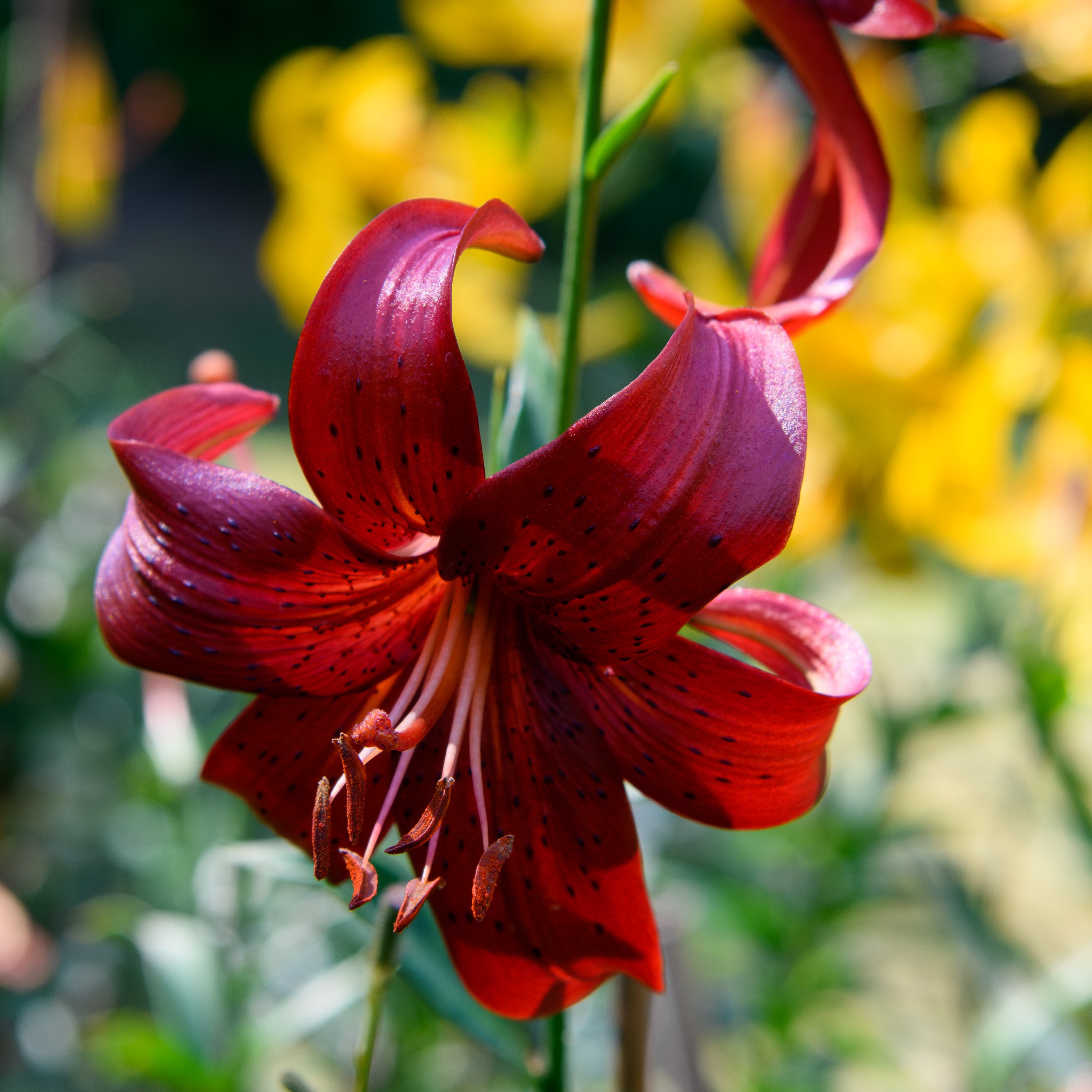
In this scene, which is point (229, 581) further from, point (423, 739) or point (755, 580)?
point (755, 580)

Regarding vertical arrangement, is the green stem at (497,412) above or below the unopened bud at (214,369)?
below

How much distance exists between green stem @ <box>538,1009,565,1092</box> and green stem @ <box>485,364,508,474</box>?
216mm

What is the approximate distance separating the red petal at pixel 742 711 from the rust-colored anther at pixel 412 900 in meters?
0.08

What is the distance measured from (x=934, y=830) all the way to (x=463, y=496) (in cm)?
97

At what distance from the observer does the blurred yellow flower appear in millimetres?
1740

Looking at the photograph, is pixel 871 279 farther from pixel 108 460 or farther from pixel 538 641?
pixel 108 460

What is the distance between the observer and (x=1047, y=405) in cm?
98

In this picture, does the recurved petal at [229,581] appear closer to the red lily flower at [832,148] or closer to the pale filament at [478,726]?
the pale filament at [478,726]

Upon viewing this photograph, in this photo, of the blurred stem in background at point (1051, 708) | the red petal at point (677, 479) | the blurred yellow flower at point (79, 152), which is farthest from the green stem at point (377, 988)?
the blurred yellow flower at point (79, 152)

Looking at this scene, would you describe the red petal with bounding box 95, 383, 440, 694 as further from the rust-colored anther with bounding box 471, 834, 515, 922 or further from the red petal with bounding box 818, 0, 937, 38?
the red petal with bounding box 818, 0, 937, 38

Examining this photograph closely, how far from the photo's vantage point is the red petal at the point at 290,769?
38 cm

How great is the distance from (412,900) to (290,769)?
0.08 m

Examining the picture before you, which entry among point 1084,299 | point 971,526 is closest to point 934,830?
point 971,526

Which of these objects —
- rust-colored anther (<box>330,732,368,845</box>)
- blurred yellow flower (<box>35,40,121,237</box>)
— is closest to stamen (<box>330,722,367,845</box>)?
rust-colored anther (<box>330,732,368,845</box>)
